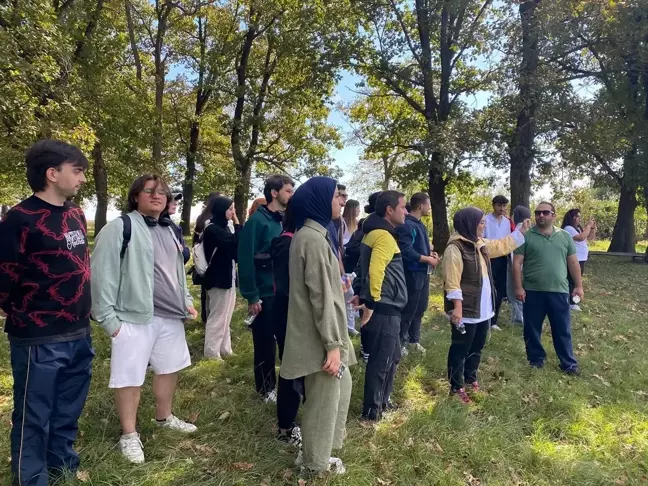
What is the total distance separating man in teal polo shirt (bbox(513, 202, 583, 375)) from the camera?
5531 mm

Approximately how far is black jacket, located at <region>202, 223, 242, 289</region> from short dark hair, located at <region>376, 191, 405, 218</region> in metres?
1.83

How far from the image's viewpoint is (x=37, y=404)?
2646mm

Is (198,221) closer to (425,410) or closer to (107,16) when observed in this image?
(425,410)

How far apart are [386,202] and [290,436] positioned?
6.91ft

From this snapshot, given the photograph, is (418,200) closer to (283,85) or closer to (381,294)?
(381,294)

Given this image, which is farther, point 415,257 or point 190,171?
point 190,171

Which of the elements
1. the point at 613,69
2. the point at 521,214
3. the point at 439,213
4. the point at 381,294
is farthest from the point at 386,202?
the point at 613,69

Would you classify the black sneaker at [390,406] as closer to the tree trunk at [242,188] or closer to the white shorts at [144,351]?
the white shorts at [144,351]

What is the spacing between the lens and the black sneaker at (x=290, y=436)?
11.8ft

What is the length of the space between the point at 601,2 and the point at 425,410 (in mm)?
14061

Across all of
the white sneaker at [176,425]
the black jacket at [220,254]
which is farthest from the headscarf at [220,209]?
the white sneaker at [176,425]

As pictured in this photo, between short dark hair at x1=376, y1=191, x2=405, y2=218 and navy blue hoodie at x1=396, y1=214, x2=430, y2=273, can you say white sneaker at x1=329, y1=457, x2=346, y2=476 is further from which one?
navy blue hoodie at x1=396, y1=214, x2=430, y2=273

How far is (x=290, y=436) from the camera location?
3637 millimetres

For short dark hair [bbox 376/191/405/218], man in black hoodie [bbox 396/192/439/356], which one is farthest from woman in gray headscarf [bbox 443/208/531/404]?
man in black hoodie [bbox 396/192/439/356]
